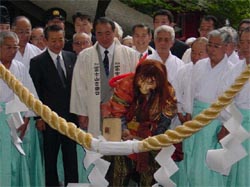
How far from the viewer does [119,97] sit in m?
4.93

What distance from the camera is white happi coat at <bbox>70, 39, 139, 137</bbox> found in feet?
19.0

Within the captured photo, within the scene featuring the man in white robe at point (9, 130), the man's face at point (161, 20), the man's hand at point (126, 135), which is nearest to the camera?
the man's hand at point (126, 135)

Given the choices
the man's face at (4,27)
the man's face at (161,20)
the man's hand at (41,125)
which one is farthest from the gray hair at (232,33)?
the man's face at (4,27)

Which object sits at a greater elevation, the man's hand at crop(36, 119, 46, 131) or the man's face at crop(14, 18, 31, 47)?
the man's face at crop(14, 18, 31, 47)

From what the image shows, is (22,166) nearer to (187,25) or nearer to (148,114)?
(148,114)

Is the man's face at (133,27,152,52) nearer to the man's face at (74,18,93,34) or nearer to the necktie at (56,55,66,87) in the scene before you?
the man's face at (74,18,93,34)

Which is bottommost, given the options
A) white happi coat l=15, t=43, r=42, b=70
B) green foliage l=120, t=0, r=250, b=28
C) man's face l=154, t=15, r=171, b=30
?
white happi coat l=15, t=43, r=42, b=70

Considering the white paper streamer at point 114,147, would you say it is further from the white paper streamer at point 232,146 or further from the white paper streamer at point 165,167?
the white paper streamer at point 232,146

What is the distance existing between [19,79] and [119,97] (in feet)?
3.63

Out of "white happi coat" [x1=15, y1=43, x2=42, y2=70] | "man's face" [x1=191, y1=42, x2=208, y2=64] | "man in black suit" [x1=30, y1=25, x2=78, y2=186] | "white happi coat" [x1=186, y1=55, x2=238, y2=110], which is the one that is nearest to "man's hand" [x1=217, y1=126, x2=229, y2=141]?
"white happi coat" [x1=186, y1=55, x2=238, y2=110]

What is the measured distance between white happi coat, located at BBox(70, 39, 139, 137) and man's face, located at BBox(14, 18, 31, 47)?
760mm

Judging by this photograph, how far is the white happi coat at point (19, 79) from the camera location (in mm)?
5422

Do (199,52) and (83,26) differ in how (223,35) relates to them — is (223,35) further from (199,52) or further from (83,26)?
(83,26)

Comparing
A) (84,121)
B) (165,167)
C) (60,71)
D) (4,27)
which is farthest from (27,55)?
(165,167)
